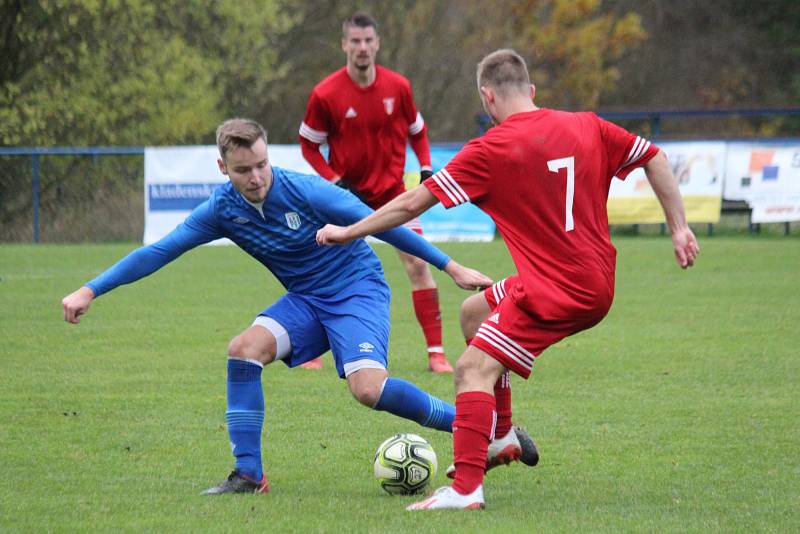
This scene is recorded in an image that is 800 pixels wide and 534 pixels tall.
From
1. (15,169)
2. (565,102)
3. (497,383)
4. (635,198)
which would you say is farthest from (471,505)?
(565,102)

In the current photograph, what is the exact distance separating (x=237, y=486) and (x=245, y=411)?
0.31 m

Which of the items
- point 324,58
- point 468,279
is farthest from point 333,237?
point 324,58

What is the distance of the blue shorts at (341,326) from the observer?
5320 millimetres

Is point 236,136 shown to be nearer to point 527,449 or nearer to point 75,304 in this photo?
point 75,304

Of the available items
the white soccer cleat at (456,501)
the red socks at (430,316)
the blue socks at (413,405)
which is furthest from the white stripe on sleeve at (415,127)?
the white soccer cleat at (456,501)

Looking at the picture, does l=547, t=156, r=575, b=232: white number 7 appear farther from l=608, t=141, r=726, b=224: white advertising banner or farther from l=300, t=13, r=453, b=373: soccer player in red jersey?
l=608, t=141, r=726, b=224: white advertising banner

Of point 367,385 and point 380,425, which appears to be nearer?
point 367,385

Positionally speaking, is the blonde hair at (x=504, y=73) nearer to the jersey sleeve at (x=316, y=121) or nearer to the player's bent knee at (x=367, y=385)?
the player's bent knee at (x=367, y=385)

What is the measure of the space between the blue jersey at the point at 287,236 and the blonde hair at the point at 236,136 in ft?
1.02

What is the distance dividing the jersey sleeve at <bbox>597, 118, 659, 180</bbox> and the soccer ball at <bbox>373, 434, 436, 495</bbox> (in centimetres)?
139

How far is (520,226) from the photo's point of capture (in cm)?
479

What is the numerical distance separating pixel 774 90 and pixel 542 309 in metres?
36.5

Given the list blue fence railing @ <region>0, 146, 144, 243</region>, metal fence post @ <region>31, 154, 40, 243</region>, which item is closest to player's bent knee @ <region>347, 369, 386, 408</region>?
blue fence railing @ <region>0, 146, 144, 243</region>

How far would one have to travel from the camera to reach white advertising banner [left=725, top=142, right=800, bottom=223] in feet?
60.0
